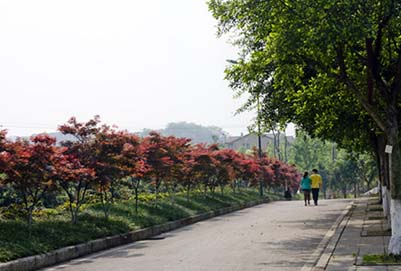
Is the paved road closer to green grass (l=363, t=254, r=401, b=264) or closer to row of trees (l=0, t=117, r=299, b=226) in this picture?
Result: green grass (l=363, t=254, r=401, b=264)

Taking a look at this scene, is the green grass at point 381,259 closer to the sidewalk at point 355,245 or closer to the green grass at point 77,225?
the sidewalk at point 355,245

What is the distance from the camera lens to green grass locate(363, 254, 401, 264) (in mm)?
11134

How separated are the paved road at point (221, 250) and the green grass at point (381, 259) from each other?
3.94 feet

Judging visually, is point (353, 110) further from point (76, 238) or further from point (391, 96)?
point (76, 238)

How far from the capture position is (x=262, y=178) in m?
47.7

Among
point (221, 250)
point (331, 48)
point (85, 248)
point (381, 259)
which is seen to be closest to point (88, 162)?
point (85, 248)

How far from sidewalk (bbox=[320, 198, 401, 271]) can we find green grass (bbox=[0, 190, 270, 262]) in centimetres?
580

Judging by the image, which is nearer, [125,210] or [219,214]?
[125,210]

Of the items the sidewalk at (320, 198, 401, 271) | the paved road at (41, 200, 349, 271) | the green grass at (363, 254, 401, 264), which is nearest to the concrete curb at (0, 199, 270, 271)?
the paved road at (41, 200, 349, 271)

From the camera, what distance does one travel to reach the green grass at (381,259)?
11.1 m

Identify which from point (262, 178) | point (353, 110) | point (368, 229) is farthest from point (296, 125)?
point (262, 178)

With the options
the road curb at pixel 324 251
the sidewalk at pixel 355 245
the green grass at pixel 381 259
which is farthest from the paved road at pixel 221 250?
the green grass at pixel 381 259

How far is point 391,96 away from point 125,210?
1223 centimetres

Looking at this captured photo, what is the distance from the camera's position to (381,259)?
11.4 meters
